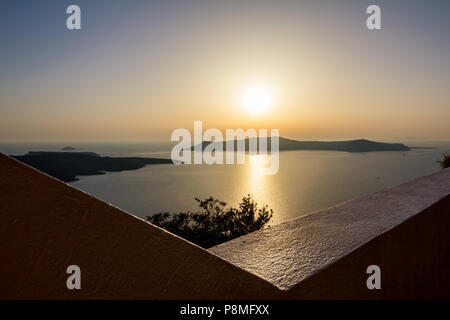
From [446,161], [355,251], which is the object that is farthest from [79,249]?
[446,161]

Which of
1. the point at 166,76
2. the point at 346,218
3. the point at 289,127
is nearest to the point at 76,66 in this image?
the point at 166,76

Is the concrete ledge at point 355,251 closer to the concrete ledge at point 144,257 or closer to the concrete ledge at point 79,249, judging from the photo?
the concrete ledge at point 144,257

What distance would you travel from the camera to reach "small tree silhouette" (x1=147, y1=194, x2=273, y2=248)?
5.74 meters

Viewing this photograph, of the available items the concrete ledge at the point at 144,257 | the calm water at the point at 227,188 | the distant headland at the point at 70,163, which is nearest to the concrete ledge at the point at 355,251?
the concrete ledge at the point at 144,257

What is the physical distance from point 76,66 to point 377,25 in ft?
25.6

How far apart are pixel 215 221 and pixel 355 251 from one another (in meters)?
5.34

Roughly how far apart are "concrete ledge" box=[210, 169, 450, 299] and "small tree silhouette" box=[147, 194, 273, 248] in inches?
174

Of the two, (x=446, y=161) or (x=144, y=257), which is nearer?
(x=144, y=257)

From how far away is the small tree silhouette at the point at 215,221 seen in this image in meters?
5.74

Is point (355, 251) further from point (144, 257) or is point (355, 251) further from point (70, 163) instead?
point (70, 163)

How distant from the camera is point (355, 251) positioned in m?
0.89

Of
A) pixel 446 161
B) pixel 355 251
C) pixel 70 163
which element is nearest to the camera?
pixel 355 251

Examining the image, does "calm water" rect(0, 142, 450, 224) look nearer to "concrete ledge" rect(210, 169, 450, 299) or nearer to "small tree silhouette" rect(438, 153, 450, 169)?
"small tree silhouette" rect(438, 153, 450, 169)

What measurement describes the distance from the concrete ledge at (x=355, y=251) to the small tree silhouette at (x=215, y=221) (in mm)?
4428
